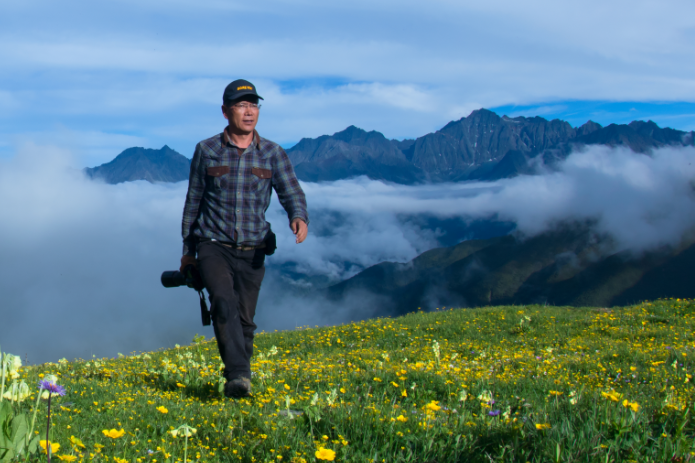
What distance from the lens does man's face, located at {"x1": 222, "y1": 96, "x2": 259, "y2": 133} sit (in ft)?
20.1

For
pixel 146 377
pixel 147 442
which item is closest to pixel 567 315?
pixel 146 377

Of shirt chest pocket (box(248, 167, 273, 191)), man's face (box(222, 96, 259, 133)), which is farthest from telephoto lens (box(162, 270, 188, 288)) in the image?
man's face (box(222, 96, 259, 133))

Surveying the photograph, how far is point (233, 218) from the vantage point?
6.09 metres

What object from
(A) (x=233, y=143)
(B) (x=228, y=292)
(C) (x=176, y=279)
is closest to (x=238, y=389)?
(B) (x=228, y=292)

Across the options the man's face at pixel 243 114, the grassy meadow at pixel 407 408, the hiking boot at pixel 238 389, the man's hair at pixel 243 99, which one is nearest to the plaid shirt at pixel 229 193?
the man's face at pixel 243 114

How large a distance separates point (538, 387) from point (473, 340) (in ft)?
19.1

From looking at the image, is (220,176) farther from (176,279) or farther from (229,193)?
(176,279)

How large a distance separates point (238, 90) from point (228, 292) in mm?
2370

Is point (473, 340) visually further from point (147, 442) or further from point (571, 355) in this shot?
point (147, 442)

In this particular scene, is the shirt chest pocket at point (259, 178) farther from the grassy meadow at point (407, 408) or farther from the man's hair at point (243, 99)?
the grassy meadow at point (407, 408)

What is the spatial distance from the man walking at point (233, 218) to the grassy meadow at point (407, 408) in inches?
33.9

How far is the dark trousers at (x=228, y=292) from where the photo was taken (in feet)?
19.0

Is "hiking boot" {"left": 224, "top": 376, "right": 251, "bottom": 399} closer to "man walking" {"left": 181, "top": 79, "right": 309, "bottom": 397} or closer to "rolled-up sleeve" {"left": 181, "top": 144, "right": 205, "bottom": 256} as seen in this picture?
"man walking" {"left": 181, "top": 79, "right": 309, "bottom": 397}

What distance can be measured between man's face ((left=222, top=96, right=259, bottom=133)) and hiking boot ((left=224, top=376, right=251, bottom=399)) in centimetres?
291
